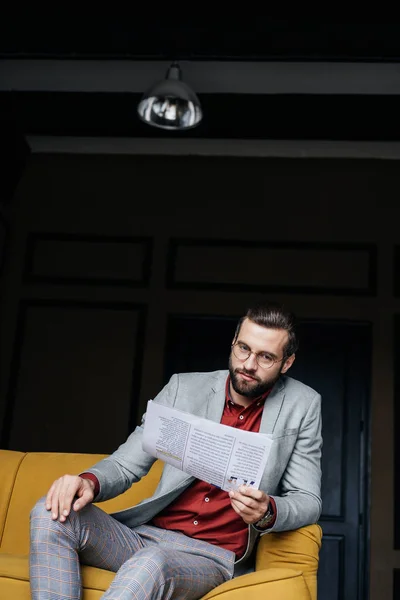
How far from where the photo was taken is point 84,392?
15.6 feet

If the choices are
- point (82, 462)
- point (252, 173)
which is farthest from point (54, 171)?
point (82, 462)

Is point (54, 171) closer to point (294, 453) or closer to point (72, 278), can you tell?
point (72, 278)

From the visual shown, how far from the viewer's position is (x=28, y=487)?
2.79m

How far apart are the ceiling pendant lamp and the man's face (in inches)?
74.1

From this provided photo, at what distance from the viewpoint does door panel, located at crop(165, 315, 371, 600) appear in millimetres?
4297

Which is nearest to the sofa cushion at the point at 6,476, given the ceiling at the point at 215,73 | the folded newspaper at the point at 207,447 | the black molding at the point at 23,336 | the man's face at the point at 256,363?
the folded newspaper at the point at 207,447

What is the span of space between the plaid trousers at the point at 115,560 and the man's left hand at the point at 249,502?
23cm

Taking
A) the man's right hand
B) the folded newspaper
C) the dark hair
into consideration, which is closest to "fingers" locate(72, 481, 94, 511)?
the man's right hand

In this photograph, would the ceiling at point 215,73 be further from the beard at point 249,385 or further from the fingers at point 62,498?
the fingers at point 62,498

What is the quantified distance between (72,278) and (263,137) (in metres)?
1.66

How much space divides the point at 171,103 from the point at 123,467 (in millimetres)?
2248

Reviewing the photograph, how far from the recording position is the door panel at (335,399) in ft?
14.1

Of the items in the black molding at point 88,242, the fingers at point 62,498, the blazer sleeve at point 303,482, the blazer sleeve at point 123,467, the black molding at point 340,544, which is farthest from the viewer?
the black molding at point 88,242

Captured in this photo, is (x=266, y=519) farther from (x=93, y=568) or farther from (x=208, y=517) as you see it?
(x=93, y=568)
